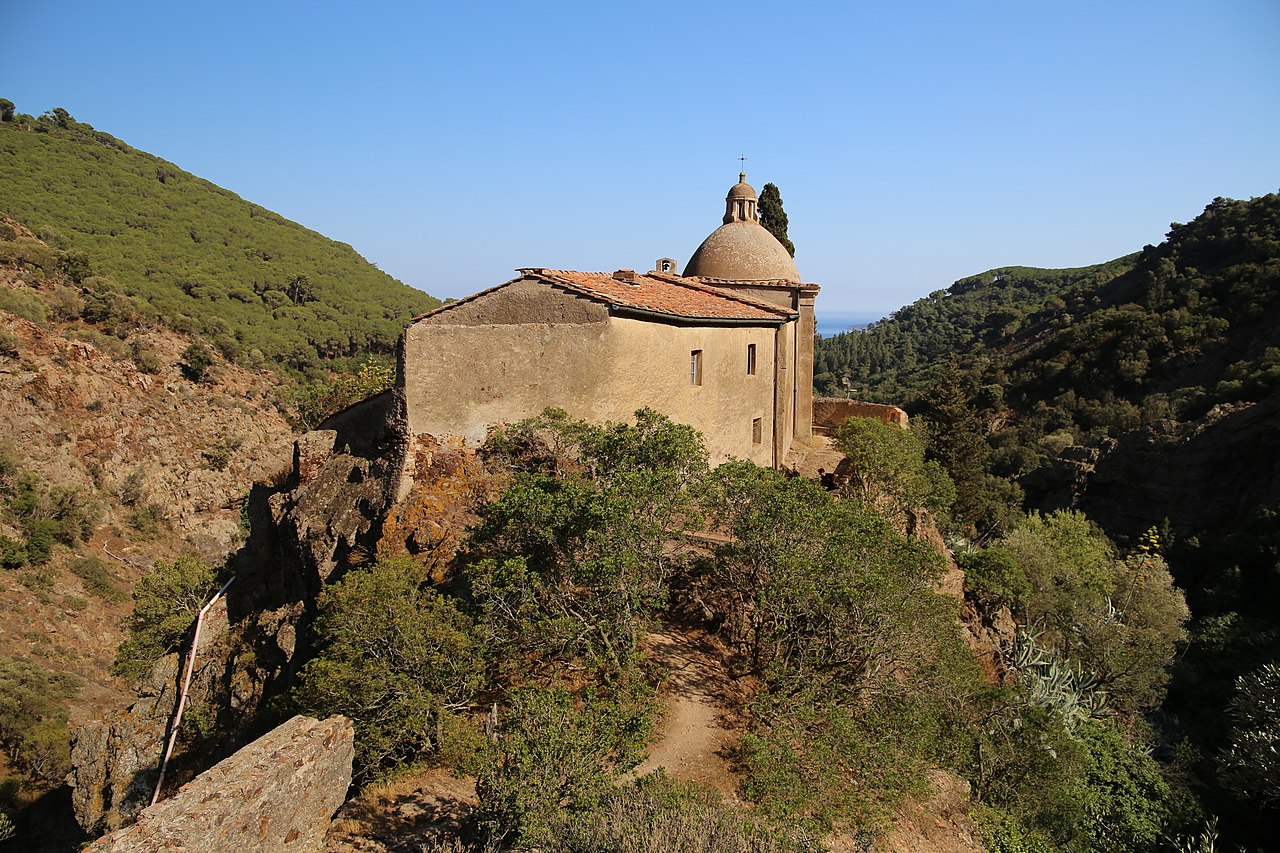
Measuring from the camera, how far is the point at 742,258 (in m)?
20.5

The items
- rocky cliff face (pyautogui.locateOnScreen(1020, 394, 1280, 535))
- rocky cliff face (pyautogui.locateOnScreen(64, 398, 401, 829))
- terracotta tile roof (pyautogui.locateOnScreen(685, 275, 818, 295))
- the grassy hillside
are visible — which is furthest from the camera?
the grassy hillside

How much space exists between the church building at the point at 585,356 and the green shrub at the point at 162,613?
8795mm

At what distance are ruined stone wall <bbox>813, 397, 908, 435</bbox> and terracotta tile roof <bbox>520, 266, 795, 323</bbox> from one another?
23.7ft

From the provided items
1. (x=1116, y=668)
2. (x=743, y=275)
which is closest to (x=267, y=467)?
(x=743, y=275)

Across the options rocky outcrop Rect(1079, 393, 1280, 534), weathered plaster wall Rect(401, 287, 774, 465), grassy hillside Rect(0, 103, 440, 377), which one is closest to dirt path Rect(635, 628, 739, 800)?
weathered plaster wall Rect(401, 287, 774, 465)

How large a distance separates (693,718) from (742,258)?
1468 cm

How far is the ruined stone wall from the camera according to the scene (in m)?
22.8

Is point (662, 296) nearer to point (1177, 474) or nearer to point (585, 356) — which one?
point (585, 356)

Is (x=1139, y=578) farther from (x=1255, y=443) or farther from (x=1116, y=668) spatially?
(x=1255, y=443)

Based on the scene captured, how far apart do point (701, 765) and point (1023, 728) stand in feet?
18.7

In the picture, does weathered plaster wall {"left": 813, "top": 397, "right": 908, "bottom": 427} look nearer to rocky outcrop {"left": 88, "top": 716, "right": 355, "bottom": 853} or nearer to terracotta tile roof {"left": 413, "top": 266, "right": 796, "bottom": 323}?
terracotta tile roof {"left": 413, "top": 266, "right": 796, "bottom": 323}

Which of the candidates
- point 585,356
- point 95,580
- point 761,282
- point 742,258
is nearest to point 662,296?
point 585,356

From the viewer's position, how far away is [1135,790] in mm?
12109

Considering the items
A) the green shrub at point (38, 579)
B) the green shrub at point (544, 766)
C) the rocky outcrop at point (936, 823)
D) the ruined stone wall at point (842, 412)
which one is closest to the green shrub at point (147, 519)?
the green shrub at point (38, 579)
